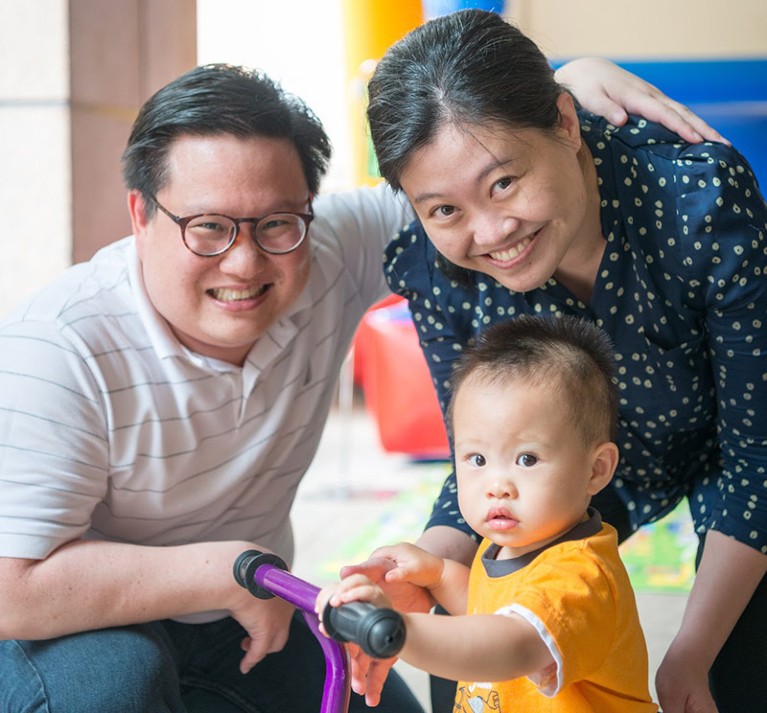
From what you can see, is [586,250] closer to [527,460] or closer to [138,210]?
[527,460]

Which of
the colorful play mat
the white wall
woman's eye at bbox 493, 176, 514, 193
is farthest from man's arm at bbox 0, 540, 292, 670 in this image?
the white wall

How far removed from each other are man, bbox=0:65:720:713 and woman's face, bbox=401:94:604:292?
0.28m

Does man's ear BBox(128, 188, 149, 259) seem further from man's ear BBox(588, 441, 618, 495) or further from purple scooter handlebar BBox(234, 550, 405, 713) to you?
man's ear BBox(588, 441, 618, 495)

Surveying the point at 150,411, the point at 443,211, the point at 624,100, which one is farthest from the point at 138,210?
the point at 624,100

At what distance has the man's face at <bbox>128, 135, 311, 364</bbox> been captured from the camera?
5.21 ft

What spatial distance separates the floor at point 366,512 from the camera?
9.91 ft

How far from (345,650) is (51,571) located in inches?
18.7

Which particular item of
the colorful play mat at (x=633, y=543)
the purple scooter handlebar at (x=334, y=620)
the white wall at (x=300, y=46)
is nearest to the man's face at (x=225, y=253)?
the purple scooter handlebar at (x=334, y=620)

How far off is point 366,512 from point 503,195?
285 centimetres

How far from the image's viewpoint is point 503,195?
55.4 inches

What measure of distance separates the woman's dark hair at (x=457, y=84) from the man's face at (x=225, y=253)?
22cm

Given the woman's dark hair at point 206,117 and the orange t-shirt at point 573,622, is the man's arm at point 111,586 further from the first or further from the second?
the woman's dark hair at point 206,117

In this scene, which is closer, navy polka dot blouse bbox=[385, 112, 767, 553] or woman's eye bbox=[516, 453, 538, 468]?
woman's eye bbox=[516, 453, 538, 468]

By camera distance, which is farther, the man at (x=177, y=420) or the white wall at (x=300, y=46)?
the white wall at (x=300, y=46)
